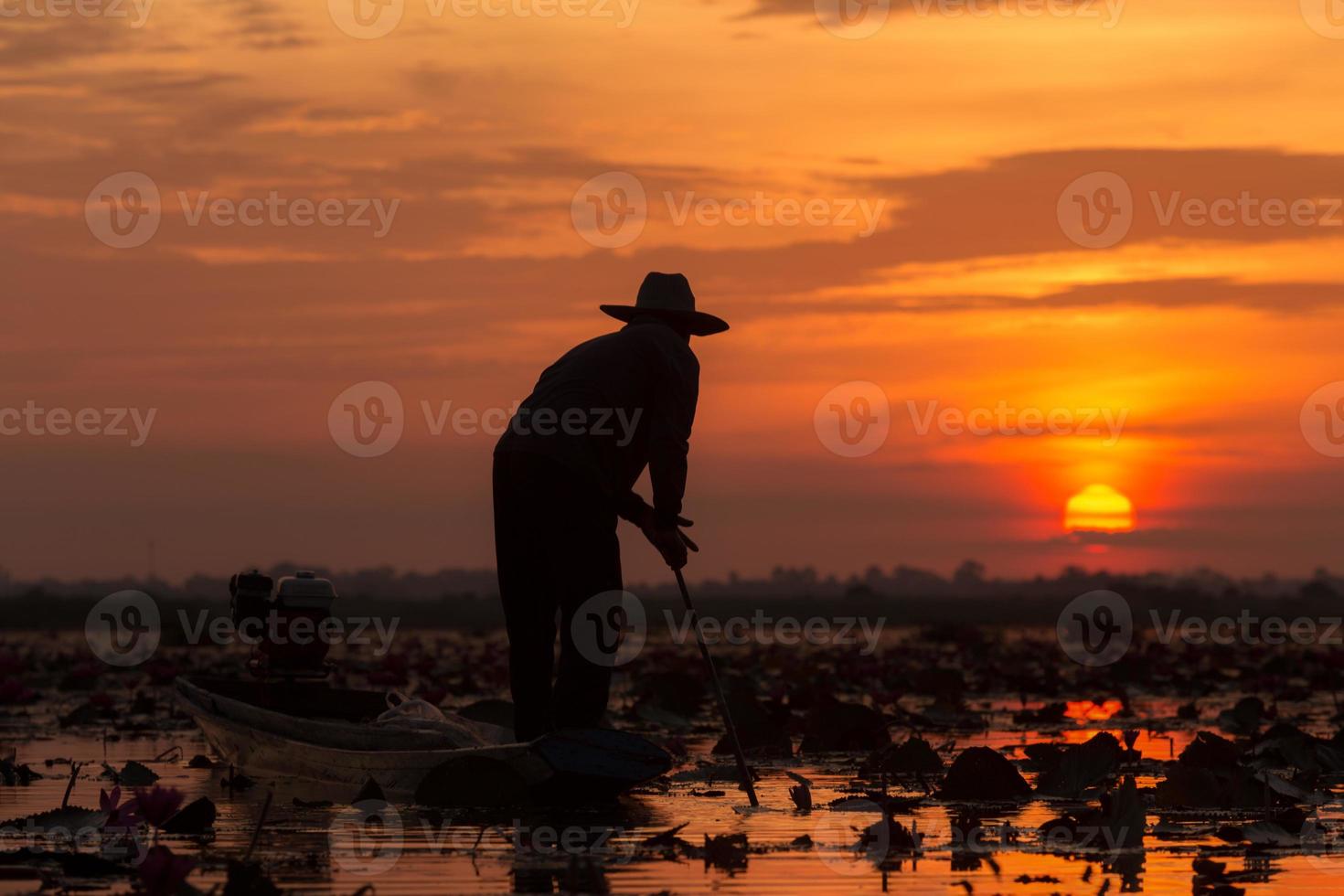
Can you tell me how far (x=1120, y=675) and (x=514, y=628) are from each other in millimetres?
12977

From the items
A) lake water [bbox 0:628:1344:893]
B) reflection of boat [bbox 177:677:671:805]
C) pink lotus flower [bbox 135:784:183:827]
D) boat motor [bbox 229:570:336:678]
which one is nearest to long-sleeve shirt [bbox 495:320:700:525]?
reflection of boat [bbox 177:677:671:805]

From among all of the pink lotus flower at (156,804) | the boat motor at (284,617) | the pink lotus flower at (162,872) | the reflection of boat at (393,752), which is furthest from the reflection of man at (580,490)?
the pink lotus flower at (162,872)

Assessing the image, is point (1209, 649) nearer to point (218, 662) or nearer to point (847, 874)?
point (218, 662)

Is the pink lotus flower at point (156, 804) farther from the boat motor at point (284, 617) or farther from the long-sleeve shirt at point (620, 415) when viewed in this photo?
the boat motor at point (284, 617)

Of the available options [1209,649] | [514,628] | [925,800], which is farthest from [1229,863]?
[1209,649]

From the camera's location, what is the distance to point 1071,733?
13297mm

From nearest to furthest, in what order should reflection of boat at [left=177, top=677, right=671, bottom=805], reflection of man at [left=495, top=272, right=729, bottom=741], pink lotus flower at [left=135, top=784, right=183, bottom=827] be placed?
1. pink lotus flower at [left=135, top=784, right=183, bottom=827]
2. reflection of boat at [left=177, top=677, right=671, bottom=805]
3. reflection of man at [left=495, top=272, right=729, bottom=741]

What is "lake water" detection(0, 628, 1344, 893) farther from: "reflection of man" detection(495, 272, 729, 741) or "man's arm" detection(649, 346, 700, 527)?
"man's arm" detection(649, 346, 700, 527)

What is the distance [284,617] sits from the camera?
10.9m

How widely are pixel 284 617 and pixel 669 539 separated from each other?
10.1 ft

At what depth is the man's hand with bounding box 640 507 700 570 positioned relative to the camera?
360 inches

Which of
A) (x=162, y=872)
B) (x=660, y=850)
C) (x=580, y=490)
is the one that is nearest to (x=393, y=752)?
(x=580, y=490)

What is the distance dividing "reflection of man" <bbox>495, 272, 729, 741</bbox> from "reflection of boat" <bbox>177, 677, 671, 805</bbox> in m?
0.48

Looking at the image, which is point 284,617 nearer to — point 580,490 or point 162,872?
point 580,490
